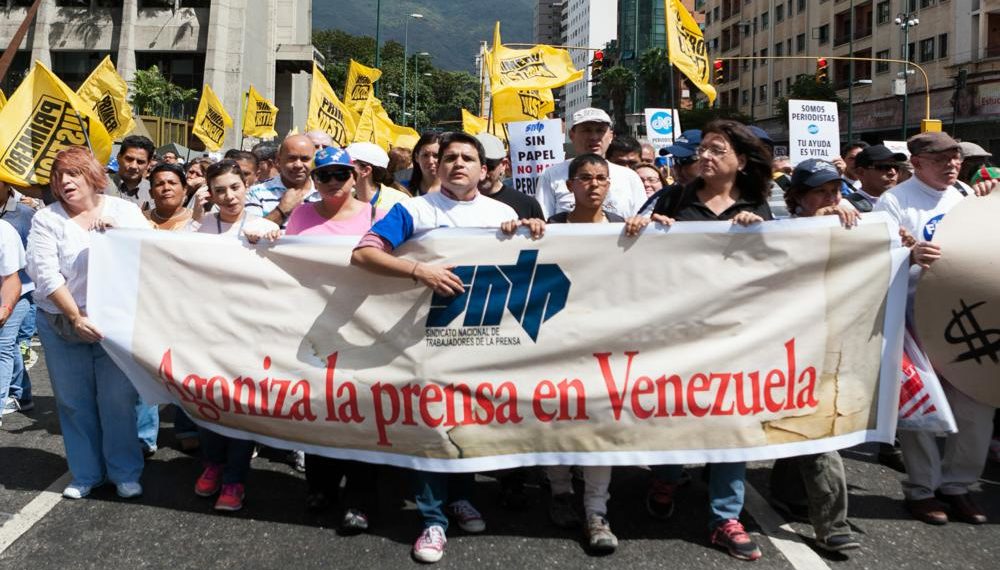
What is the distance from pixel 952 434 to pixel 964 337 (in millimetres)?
573

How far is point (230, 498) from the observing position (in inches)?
184

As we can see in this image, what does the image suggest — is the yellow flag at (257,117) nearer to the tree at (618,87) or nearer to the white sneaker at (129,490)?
the white sneaker at (129,490)

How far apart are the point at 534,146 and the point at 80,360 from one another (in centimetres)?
550

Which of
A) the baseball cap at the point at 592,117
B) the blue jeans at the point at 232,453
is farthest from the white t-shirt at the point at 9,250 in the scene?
the baseball cap at the point at 592,117

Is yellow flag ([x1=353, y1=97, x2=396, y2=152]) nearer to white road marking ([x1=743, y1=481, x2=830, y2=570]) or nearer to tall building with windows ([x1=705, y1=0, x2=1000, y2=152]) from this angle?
white road marking ([x1=743, y1=481, x2=830, y2=570])

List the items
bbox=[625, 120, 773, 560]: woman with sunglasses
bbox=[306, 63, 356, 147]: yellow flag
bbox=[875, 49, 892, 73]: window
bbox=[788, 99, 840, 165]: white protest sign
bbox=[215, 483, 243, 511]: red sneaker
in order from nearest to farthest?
bbox=[625, 120, 773, 560]: woman with sunglasses
bbox=[215, 483, 243, 511]: red sneaker
bbox=[788, 99, 840, 165]: white protest sign
bbox=[306, 63, 356, 147]: yellow flag
bbox=[875, 49, 892, 73]: window

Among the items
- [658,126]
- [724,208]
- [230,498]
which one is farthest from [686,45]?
[230,498]

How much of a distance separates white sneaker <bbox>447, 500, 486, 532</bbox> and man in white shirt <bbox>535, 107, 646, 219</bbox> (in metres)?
2.35

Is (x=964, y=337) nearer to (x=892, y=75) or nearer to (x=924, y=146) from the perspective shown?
(x=924, y=146)

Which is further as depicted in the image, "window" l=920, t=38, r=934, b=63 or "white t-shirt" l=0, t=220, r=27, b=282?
"window" l=920, t=38, r=934, b=63

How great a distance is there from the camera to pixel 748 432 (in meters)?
4.23

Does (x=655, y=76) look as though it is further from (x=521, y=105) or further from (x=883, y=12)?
(x=521, y=105)

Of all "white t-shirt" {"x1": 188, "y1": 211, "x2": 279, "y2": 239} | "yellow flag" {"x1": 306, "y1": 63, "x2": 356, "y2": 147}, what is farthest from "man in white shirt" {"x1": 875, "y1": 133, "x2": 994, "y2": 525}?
"yellow flag" {"x1": 306, "y1": 63, "x2": 356, "y2": 147}

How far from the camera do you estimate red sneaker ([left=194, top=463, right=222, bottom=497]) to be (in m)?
4.86
